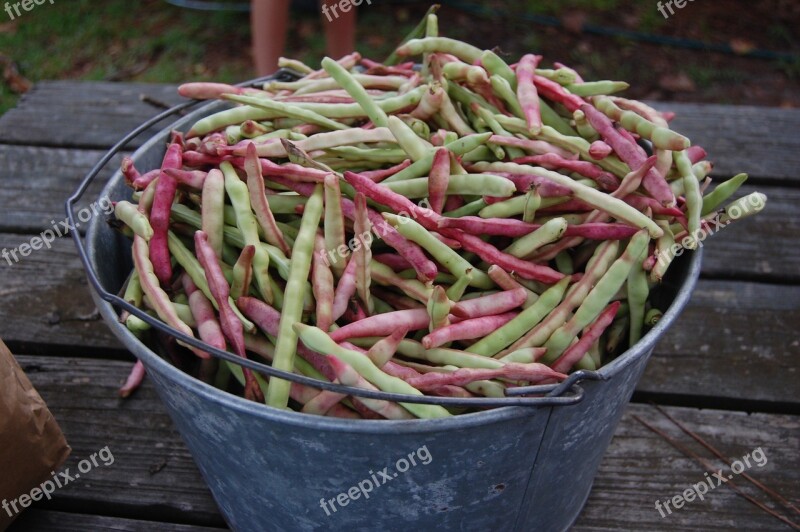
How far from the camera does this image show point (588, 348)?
793 millimetres

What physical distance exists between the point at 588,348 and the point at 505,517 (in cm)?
24

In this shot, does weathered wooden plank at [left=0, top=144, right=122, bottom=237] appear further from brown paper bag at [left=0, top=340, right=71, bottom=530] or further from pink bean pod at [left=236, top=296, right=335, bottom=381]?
pink bean pod at [left=236, top=296, right=335, bottom=381]

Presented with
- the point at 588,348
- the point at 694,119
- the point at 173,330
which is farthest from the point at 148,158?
the point at 694,119

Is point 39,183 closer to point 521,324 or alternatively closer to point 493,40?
point 521,324

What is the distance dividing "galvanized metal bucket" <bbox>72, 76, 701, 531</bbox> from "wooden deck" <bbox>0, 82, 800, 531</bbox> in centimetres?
18

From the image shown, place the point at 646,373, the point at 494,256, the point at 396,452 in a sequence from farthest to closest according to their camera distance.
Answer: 1. the point at 646,373
2. the point at 494,256
3. the point at 396,452

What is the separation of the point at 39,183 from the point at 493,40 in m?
1.80

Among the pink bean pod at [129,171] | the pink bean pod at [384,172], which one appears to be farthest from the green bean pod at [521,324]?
the pink bean pod at [129,171]

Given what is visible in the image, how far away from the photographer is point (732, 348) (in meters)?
1.25

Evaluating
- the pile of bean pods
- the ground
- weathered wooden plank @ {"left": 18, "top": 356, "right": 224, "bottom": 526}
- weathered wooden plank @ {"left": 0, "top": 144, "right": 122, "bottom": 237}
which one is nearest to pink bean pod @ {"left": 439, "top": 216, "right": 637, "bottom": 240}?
the pile of bean pods

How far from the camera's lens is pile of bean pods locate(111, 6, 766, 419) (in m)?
0.78

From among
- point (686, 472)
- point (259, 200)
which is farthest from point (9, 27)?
point (686, 472)

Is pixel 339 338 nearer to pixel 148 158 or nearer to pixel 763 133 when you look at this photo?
pixel 148 158

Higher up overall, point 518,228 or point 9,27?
point 518,228
